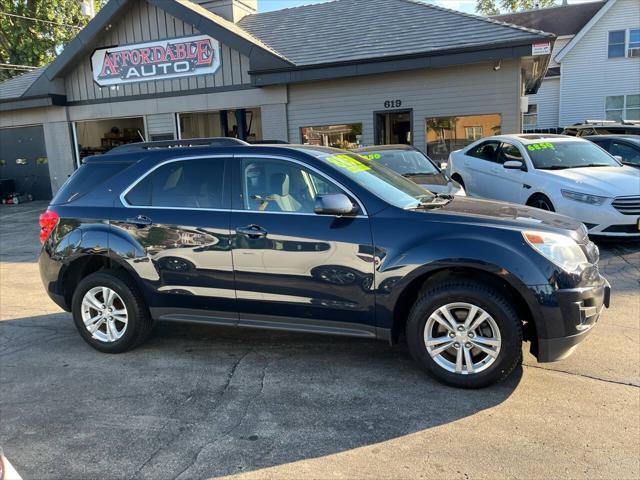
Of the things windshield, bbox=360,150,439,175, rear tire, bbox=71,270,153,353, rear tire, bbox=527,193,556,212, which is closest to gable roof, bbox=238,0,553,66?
windshield, bbox=360,150,439,175

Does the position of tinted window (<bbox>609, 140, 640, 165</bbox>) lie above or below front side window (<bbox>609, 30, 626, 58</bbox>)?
below

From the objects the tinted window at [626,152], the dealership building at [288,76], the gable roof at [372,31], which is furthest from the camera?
the dealership building at [288,76]

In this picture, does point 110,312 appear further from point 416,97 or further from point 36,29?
point 36,29

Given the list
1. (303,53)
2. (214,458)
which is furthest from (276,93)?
(214,458)

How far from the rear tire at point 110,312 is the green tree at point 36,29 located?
31188 mm

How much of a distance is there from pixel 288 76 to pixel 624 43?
64.8ft

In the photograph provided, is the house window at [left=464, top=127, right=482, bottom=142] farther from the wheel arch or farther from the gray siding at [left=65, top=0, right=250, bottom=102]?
the wheel arch

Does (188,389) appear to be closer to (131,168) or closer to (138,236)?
(138,236)

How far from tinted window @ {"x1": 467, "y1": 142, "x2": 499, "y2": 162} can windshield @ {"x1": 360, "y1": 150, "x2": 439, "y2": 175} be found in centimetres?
141

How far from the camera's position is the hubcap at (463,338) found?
3.71 m

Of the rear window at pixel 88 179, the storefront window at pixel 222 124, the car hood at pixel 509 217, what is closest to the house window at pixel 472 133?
the storefront window at pixel 222 124

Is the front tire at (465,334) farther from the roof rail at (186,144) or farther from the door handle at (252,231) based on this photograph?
the roof rail at (186,144)

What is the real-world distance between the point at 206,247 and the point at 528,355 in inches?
110

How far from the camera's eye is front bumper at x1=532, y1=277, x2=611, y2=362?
140 inches
